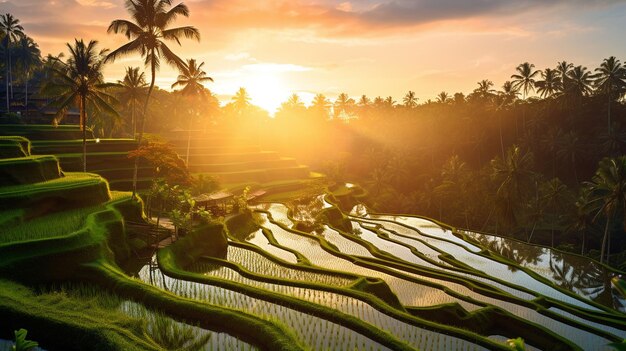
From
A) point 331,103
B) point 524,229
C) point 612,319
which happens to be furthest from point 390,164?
point 612,319

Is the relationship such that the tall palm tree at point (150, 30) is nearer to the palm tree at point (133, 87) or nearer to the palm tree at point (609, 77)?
the palm tree at point (133, 87)

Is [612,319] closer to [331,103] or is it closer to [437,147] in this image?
[437,147]

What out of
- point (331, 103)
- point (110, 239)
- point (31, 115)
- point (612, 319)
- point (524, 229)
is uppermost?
point (331, 103)

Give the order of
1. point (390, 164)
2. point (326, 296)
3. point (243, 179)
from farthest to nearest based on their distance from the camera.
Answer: point (390, 164), point (243, 179), point (326, 296)

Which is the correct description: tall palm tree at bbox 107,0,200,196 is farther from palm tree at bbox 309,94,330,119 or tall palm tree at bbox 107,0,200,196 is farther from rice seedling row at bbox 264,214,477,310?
palm tree at bbox 309,94,330,119

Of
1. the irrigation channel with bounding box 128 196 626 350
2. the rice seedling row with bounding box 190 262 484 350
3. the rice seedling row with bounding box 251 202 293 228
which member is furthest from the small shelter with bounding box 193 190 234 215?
the rice seedling row with bounding box 190 262 484 350

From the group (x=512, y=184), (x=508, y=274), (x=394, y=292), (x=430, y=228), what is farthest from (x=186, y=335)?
(x=512, y=184)

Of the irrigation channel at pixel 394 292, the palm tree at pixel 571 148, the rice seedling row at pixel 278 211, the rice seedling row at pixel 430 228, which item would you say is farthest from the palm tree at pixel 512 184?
the rice seedling row at pixel 278 211
